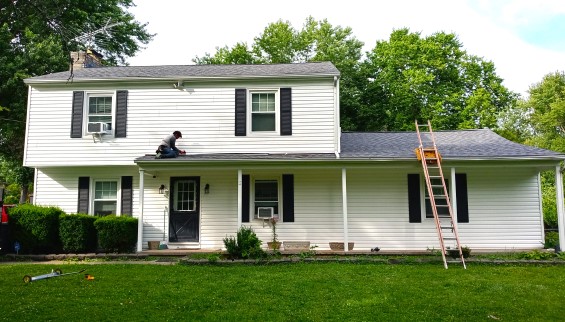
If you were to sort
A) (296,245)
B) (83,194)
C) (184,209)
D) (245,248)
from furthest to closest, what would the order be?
(83,194) → (184,209) → (296,245) → (245,248)

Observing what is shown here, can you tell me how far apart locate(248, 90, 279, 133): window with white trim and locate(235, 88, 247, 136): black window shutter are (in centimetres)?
18

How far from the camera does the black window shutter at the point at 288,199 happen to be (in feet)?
41.0

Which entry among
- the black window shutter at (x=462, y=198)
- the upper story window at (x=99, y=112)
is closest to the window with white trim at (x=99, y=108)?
the upper story window at (x=99, y=112)

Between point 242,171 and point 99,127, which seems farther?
point 99,127

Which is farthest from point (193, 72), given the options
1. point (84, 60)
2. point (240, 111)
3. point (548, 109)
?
point (548, 109)

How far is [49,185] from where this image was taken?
13250 mm

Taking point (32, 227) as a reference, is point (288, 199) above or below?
above

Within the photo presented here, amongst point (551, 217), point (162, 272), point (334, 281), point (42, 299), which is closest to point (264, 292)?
point (334, 281)

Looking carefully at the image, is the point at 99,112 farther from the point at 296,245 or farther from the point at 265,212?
the point at 296,245

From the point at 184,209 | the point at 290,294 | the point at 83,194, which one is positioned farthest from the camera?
the point at 83,194

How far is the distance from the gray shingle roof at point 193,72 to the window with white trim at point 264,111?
60 centimetres

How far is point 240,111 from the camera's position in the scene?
42.4 feet

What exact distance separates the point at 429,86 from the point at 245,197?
20.1 metres

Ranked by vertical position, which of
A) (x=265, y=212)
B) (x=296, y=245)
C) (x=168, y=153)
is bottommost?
(x=296, y=245)
